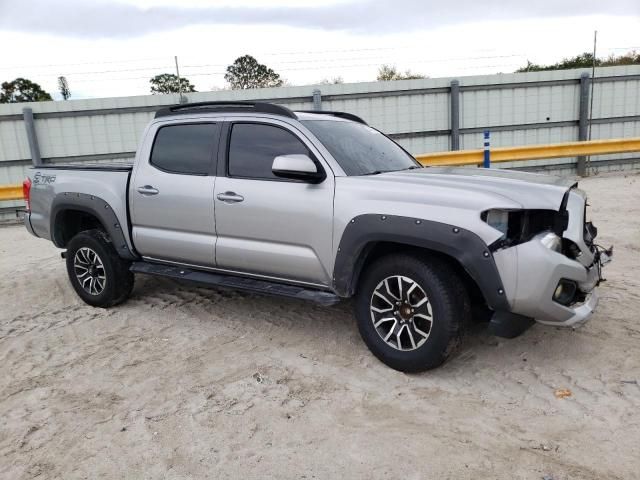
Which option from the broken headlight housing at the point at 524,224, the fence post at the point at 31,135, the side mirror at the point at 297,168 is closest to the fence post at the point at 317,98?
the fence post at the point at 31,135

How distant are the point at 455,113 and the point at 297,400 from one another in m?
11.0

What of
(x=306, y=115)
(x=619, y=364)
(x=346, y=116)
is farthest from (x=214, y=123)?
(x=619, y=364)

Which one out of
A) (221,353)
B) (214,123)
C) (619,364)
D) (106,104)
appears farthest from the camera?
(106,104)

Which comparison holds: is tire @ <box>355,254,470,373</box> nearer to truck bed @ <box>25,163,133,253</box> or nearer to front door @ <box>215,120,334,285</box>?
front door @ <box>215,120,334,285</box>

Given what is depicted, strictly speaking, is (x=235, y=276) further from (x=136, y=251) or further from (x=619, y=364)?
(x=619, y=364)

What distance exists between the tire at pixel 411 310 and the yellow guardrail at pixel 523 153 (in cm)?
772

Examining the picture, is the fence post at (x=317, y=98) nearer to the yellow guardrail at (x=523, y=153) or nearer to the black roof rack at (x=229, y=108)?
the yellow guardrail at (x=523, y=153)

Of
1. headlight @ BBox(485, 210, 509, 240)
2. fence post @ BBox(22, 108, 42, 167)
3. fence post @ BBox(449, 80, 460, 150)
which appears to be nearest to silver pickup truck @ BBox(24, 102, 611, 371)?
headlight @ BBox(485, 210, 509, 240)

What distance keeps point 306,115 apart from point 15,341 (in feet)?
10.5

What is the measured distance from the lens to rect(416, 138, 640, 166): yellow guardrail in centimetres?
1122

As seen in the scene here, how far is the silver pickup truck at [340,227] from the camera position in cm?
324

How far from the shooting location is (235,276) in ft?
14.5

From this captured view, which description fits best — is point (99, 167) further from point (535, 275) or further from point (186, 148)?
point (535, 275)

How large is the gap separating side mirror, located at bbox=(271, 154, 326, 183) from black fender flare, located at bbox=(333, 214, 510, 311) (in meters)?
0.45
